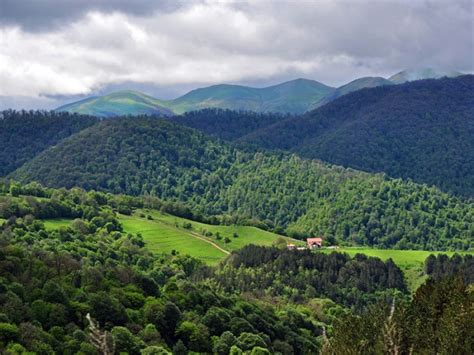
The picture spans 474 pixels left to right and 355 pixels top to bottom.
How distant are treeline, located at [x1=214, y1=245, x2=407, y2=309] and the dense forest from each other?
0.32 m

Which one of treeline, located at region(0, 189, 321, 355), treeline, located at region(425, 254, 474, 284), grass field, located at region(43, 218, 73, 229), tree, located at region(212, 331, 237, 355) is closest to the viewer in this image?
treeline, located at region(0, 189, 321, 355)

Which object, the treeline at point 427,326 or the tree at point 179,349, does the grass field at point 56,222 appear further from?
the treeline at point 427,326

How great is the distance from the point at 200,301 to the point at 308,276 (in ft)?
218

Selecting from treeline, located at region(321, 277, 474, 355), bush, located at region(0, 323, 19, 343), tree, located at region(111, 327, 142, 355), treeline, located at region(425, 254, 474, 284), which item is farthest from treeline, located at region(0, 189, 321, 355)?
treeline, located at region(425, 254, 474, 284)

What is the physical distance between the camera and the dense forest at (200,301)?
59531mm

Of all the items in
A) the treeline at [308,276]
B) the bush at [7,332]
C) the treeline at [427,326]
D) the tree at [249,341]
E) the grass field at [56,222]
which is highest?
the treeline at [427,326]

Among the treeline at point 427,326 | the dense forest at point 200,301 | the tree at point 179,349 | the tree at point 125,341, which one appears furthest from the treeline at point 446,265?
the tree at point 125,341

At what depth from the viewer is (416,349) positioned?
57.3 metres

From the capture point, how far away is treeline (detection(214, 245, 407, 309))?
15288 cm

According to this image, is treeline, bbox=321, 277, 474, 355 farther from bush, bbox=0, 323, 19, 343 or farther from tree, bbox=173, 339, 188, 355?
bush, bbox=0, 323, 19, 343

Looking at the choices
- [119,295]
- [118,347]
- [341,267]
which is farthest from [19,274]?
[341,267]

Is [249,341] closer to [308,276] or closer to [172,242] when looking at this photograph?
[308,276]

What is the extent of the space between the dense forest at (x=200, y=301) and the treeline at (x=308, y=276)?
318 millimetres

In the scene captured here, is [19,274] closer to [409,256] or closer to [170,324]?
[170,324]
